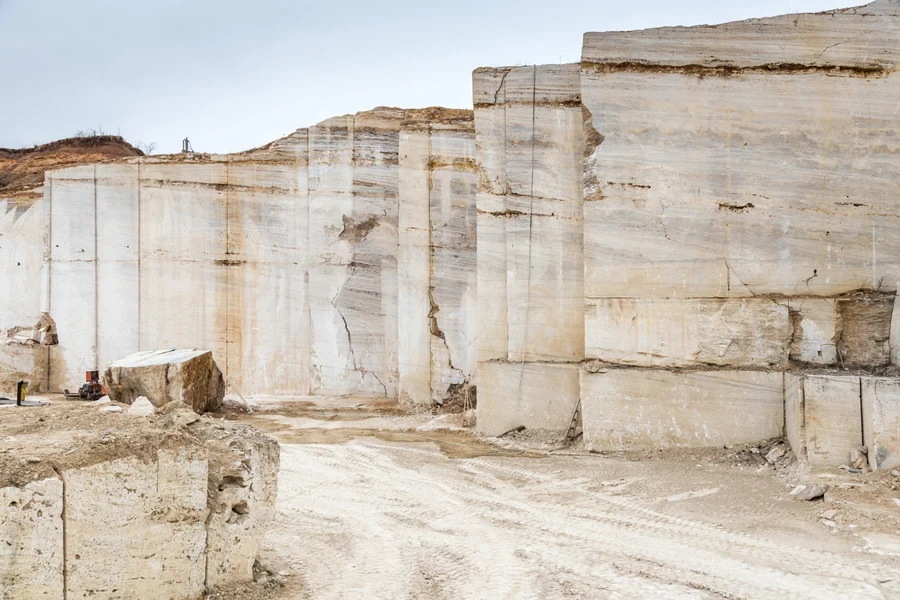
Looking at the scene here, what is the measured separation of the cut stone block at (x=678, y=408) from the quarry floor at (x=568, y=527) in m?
0.24

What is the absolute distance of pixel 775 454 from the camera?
285 inches

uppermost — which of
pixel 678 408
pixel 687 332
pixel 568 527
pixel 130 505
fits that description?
pixel 687 332

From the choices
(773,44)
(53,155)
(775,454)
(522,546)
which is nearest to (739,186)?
(773,44)

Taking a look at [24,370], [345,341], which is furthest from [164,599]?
[24,370]

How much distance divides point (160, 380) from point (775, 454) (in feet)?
25.2

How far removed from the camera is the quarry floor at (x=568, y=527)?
4379mm

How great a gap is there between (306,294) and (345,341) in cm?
110

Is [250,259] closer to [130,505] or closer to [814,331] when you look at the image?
[814,331]

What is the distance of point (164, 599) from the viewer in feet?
12.4

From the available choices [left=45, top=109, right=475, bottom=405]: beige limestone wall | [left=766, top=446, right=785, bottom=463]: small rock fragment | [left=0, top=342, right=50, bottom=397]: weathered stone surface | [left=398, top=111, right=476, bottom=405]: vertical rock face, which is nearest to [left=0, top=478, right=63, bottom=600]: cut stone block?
[left=766, top=446, right=785, bottom=463]: small rock fragment

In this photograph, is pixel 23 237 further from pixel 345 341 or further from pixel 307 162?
pixel 345 341

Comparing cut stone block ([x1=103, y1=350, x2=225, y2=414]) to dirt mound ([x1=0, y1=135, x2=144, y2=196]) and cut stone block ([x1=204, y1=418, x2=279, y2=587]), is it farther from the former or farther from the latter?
dirt mound ([x1=0, y1=135, x2=144, y2=196])

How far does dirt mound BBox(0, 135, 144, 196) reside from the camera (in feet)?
54.9

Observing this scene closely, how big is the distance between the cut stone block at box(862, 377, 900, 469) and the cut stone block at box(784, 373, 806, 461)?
581 mm
